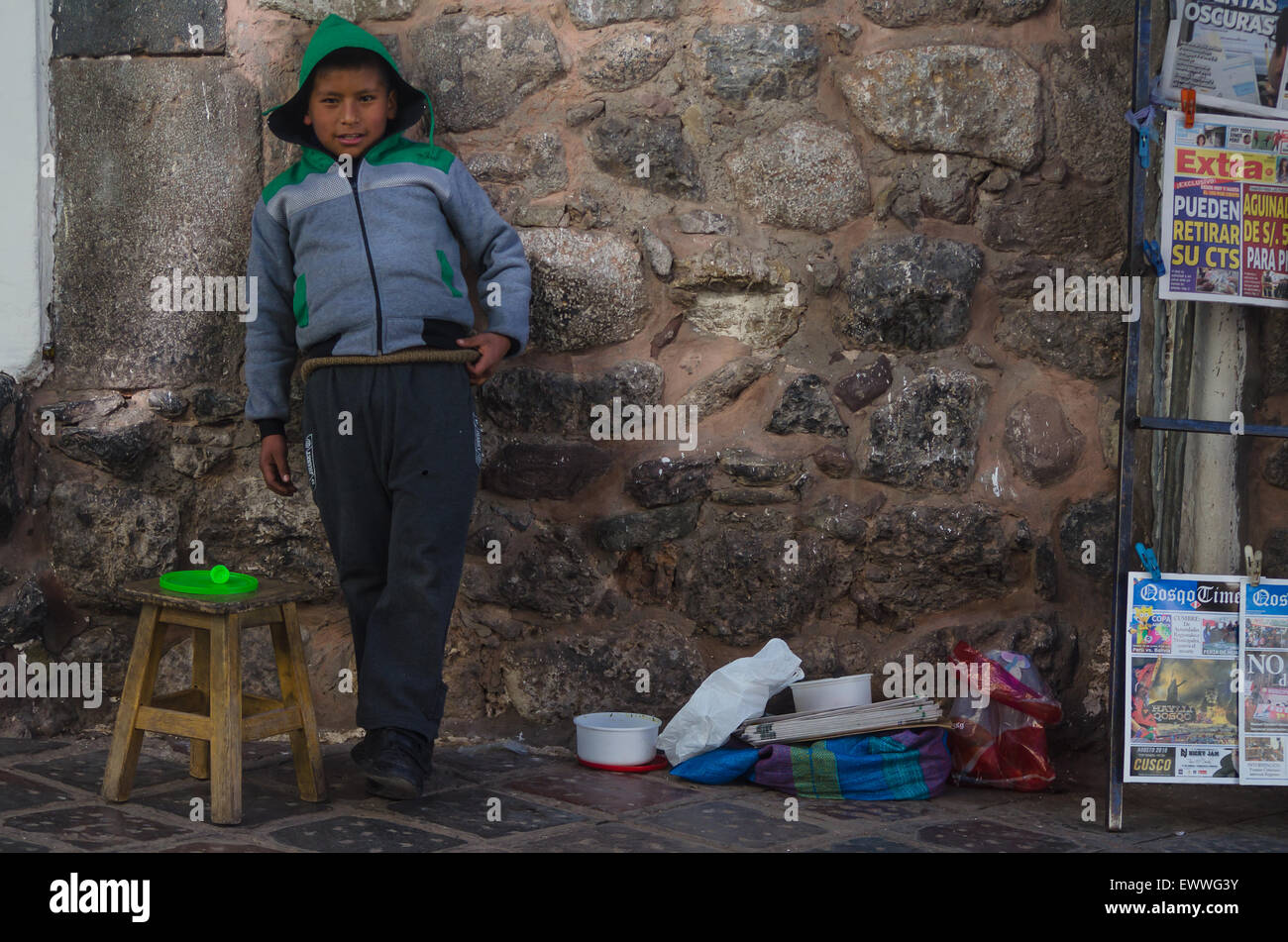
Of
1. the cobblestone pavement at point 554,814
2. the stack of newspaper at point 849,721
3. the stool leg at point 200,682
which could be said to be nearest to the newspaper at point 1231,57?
the stack of newspaper at point 849,721

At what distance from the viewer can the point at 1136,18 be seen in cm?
305

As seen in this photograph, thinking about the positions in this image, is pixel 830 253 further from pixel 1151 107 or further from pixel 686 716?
pixel 686 716

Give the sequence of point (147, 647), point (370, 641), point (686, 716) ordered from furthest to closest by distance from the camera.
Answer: point (686, 716), point (370, 641), point (147, 647)

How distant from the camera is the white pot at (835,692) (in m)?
3.57

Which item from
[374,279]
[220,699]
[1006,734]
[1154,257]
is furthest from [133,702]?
[1154,257]

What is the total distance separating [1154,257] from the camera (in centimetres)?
309

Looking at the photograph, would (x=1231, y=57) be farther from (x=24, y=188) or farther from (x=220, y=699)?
(x=24, y=188)

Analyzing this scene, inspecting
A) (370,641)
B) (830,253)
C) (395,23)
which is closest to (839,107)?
(830,253)

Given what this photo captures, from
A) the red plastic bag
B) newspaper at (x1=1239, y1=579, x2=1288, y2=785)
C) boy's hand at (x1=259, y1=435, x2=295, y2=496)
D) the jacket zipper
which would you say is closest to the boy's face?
the jacket zipper

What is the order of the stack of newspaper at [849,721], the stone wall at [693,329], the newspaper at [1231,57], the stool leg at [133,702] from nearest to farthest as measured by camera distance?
the stool leg at [133,702] → the newspaper at [1231,57] → the stack of newspaper at [849,721] → the stone wall at [693,329]

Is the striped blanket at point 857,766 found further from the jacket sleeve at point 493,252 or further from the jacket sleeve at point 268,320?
→ the jacket sleeve at point 268,320

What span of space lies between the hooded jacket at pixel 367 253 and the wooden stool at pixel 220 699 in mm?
620

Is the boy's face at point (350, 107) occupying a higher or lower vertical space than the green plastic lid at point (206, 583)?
higher

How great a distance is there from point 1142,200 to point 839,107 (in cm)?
92
